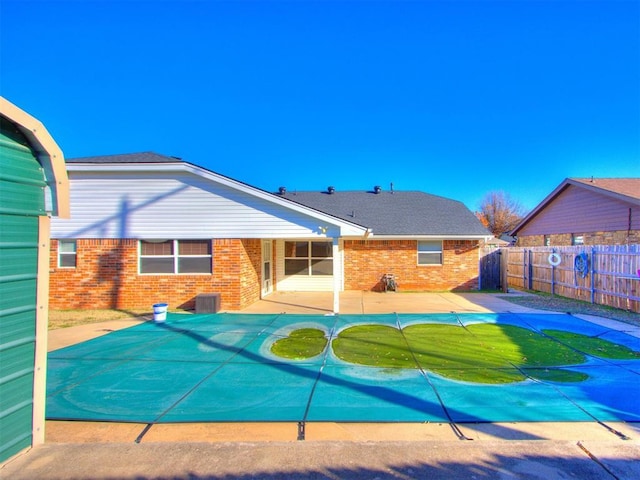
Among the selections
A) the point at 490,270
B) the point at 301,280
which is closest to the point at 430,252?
the point at 490,270

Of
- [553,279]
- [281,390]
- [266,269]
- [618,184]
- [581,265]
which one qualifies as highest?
[618,184]

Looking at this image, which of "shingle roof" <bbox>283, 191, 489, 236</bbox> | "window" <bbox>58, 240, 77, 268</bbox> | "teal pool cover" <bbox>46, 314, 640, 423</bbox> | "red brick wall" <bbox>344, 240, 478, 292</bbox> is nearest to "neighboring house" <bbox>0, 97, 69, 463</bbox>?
"teal pool cover" <bbox>46, 314, 640, 423</bbox>

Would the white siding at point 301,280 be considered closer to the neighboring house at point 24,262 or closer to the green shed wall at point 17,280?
the neighboring house at point 24,262

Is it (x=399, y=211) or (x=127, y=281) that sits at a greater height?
(x=399, y=211)

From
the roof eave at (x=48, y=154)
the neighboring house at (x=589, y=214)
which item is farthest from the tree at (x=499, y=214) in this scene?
the roof eave at (x=48, y=154)

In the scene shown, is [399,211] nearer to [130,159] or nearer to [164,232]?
[164,232]

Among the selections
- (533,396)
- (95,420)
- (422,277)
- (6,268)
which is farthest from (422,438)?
(422,277)

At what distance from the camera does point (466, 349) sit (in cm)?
662

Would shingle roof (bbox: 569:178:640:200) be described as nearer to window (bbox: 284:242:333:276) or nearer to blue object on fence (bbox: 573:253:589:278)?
blue object on fence (bbox: 573:253:589:278)

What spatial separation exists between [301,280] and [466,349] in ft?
32.0

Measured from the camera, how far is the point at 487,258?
634 inches

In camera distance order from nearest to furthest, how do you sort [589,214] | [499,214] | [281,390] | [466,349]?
[281,390], [466,349], [589,214], [499,214]

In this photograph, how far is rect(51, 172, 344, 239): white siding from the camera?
35.5 feet

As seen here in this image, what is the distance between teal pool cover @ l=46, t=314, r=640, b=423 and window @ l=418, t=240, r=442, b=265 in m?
8.63
